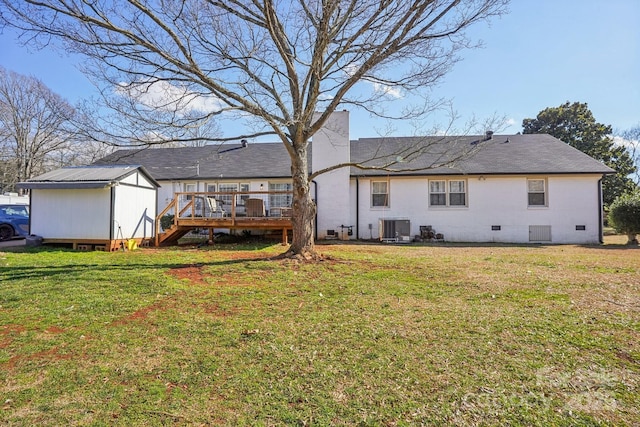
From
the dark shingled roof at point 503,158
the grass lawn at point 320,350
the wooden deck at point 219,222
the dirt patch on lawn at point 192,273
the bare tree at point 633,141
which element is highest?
the bare tree at point 633,141

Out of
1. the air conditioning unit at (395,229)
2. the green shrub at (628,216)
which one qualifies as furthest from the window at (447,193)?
the green shrub at (628,216)

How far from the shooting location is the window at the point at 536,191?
45.5 feet

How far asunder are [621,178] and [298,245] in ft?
85.4

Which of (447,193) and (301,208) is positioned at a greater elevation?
(447,193)

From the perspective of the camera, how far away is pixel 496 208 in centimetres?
1395

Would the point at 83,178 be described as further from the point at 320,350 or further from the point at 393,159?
the point at 393,159

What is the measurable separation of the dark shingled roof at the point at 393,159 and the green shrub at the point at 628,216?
1.32 metres

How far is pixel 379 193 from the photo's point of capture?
1458 cm

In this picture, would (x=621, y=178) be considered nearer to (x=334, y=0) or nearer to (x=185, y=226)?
(x=334, y=0)

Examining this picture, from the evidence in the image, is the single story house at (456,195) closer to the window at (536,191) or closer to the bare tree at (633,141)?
the window at (536,191)

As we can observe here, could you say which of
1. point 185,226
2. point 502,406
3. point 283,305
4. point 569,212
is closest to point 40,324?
point 283,305

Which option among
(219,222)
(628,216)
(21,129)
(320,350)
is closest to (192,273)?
(320,350)

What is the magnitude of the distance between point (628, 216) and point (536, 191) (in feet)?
10.3

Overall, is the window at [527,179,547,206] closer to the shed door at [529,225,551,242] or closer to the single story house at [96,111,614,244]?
the single story house at [96,111,614,244]
